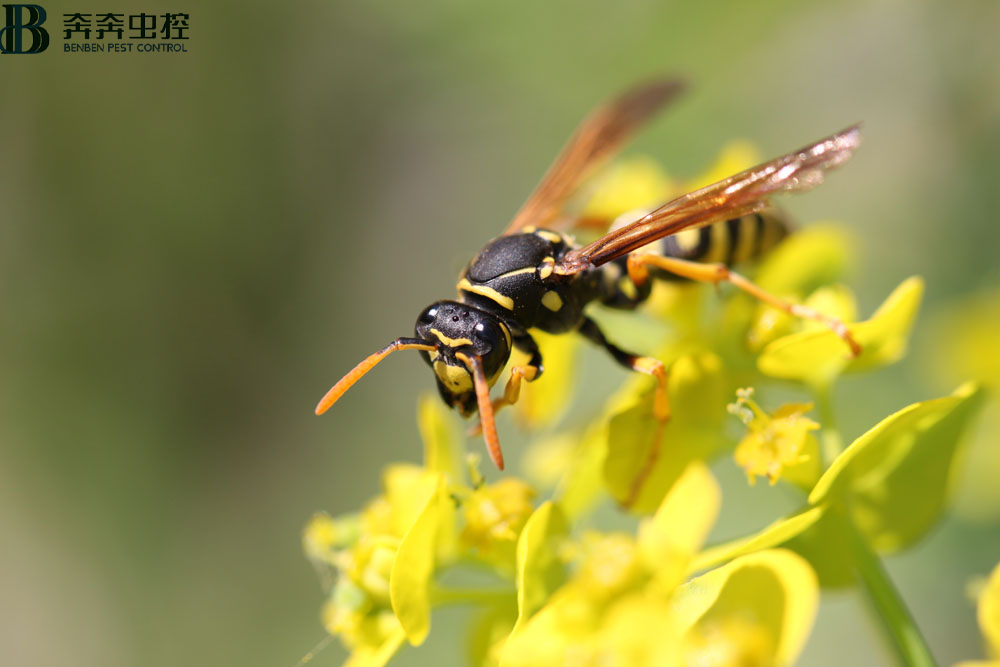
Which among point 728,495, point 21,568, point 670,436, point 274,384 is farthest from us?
point 274,384

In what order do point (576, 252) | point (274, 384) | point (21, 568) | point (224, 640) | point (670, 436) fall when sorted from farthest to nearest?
point (274, 384) → point (21, 568) → point (224, 640) → point (576, 252) → point (670, 436)

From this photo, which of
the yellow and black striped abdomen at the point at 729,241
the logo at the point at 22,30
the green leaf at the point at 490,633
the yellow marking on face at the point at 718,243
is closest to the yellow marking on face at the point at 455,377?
the green leaf at the point at 490,633

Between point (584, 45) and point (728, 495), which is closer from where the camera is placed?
point (728, 495)

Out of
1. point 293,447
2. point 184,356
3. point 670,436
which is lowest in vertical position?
point 293,447

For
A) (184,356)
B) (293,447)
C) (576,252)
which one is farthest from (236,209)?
(576,252)

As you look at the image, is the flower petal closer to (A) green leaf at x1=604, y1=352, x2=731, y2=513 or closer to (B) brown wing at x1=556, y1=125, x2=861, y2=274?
(A) green leaf at x1=604, y1=352, x2=731, y2=513

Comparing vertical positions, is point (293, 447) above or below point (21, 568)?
above

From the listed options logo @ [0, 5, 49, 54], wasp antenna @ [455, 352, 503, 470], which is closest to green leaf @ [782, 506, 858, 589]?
wasp antenna @ [455, 352, 503, 470]

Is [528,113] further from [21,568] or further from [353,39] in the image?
[21,568]
